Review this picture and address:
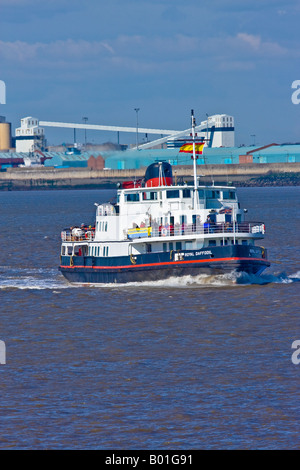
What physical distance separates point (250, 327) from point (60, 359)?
7636 millimetres

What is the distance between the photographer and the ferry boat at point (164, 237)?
4197cm

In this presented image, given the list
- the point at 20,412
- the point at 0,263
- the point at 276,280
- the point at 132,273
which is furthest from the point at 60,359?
the point at 0,263

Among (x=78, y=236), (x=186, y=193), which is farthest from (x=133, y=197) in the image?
(x=78, y=236)

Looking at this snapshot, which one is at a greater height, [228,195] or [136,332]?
[228,195]

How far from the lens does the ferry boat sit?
138 feet

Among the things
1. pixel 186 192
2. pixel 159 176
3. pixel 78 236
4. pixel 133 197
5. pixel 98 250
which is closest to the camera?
pixel 186 192

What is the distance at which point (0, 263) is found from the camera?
192 feet

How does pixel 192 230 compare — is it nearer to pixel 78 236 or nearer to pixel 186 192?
pixel 186 192

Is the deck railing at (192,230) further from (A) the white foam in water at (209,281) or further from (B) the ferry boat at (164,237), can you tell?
(A) the white foam in water at (209,281)

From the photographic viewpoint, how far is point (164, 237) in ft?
140

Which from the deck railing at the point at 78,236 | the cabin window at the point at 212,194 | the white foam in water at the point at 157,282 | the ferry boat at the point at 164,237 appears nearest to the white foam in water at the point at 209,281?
the white foam in water at the point at 157,282

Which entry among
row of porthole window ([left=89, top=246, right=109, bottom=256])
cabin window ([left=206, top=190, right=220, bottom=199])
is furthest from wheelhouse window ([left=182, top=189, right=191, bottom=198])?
row of porthole window ([left=89, top=246, right=109, bottom=256])

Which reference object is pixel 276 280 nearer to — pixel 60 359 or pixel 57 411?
Answer: pixel 60 359
